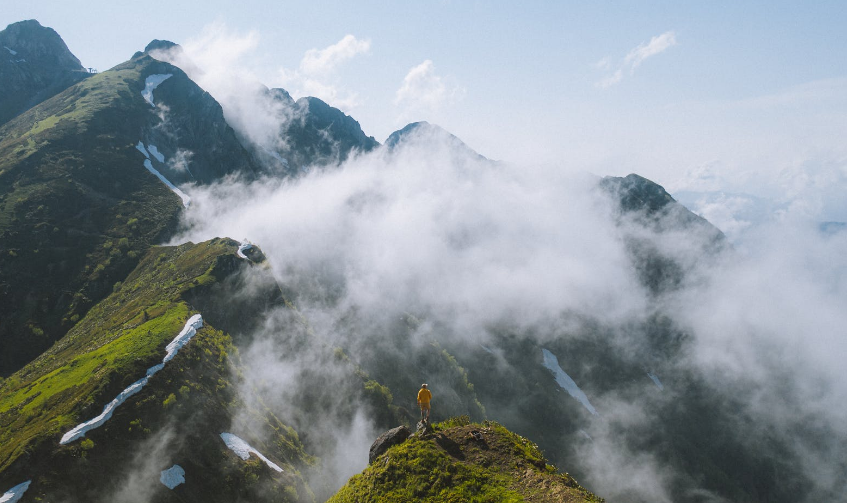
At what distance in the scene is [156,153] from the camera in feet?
486

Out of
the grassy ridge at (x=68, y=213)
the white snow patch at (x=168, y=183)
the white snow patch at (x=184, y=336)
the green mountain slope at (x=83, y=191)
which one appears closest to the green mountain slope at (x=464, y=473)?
the white snow patch at (x=184, y=336)

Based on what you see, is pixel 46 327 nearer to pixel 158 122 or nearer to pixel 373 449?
pixel 373 449

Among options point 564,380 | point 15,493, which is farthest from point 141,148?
point 564,380

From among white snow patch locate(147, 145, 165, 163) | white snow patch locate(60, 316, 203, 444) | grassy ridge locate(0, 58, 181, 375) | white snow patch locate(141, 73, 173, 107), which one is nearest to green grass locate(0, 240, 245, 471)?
white snow patch locate(60, 316, 203, 444)

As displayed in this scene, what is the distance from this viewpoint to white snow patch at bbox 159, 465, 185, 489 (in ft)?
141

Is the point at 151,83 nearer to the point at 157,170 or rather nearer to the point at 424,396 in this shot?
the point at 157,170

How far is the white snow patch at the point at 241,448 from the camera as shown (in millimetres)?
49812

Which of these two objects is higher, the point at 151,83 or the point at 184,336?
the point at 151,83

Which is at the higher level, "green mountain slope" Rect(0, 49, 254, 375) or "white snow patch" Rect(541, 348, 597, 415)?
"green mountain slope" Rect(0, 49, 254, 375)

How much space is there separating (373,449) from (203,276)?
185 feet

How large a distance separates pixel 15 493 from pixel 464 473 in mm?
38164

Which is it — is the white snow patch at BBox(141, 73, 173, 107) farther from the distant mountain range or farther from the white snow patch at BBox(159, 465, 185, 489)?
the white snow patch at BBox(159, 465, 185, 489)

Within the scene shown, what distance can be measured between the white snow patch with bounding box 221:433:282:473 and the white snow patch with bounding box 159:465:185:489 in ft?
19.2

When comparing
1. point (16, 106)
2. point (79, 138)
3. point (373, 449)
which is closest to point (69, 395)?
point (373, 449)
